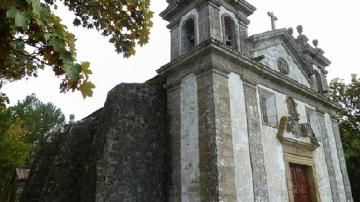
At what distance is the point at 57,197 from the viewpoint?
8.06 m

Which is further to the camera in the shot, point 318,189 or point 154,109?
point 318,189

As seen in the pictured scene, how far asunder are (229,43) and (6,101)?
6.31 m

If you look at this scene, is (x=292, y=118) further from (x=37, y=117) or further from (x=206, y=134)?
(x=37, y=117)

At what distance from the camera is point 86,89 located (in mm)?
2668

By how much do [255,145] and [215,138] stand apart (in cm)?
138

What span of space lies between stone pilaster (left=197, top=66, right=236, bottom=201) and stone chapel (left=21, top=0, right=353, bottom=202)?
2 cm

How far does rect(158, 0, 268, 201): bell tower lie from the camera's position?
7133 mm

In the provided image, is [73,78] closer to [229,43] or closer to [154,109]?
[154,109]

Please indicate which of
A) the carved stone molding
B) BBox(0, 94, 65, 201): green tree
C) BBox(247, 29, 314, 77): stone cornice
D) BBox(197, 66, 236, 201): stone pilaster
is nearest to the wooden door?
the carved stone molding

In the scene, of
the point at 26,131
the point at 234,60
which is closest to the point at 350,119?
the point at 234,60

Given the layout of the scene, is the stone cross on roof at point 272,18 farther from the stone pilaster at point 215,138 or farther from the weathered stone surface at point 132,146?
the weathered stone surface at point 132,146

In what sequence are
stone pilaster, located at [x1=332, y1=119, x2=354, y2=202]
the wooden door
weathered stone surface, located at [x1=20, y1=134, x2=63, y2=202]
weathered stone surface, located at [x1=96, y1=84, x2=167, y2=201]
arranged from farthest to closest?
stone pilaster, located at [x1=332, y1=119, x2=354, y2=202], weathered stone surface, located at [x1=20, y1=134, x2=63, y2=202], the wooden door, weathered stone surface, located at [x1=96, y1=84, x2=167, y2=201]

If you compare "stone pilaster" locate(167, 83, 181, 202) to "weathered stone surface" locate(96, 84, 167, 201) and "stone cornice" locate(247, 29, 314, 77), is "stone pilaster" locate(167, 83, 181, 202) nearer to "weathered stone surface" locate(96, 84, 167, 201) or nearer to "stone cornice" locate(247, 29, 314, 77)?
"weathered stone surface" locate(96, 84, 167, 201)

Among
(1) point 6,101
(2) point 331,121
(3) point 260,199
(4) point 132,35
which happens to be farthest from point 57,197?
(2) point 331,121
